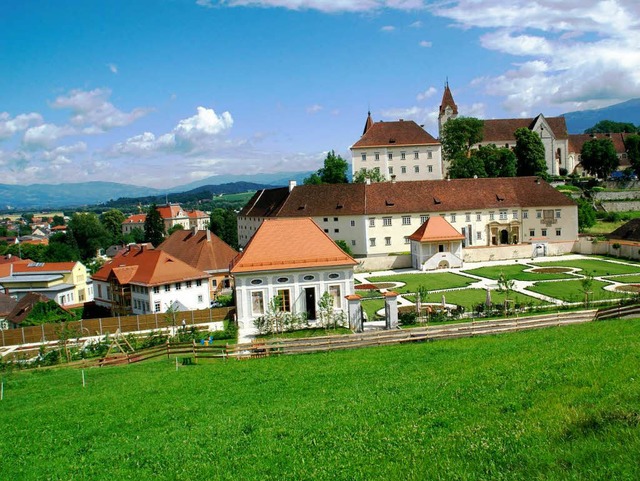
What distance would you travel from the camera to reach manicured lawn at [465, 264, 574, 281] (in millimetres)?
43037

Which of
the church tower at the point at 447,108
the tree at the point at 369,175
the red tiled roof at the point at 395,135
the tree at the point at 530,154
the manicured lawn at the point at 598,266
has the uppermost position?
the church tower at the point at 447,108

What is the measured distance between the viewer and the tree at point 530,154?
277 feet

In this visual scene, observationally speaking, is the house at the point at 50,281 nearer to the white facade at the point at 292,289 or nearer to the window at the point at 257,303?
the white facade at the point at 292,289

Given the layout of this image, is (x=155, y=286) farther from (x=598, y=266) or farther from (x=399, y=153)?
(x=399, y=153)

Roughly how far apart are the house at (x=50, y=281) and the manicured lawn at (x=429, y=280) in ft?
108

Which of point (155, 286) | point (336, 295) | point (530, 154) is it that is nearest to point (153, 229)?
point (530, 154)

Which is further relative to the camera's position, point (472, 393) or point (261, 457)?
point (472, 393)

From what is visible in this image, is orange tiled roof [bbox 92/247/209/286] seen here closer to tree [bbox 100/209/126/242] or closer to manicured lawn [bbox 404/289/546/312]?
manicured lawn [bbox 404/289/546/312]

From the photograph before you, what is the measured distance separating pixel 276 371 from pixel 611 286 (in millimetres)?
28187

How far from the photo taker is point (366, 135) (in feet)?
267

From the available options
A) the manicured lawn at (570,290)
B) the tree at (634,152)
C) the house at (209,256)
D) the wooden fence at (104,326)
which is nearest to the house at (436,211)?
the house at (209,256)

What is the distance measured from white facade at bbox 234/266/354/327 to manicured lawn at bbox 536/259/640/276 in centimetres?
2068

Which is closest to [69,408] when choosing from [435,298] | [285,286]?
[285,286]

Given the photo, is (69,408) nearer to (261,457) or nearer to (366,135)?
(261,457)
